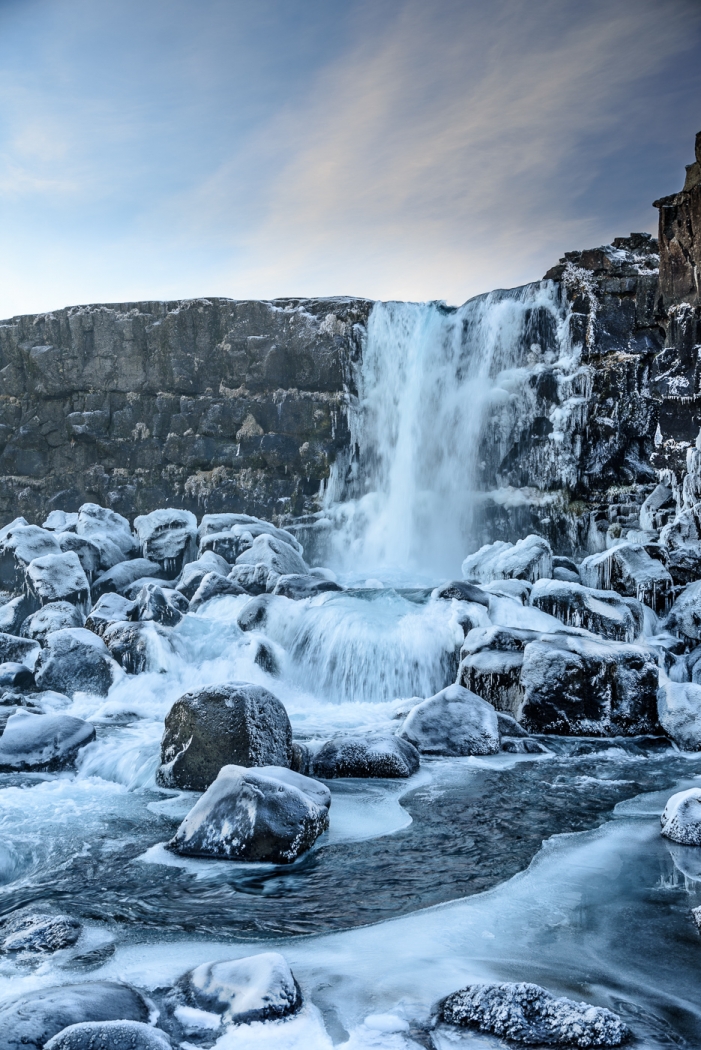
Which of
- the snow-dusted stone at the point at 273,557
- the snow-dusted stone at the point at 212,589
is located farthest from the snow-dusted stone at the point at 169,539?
the snow-dusted stone at the point at 212,589

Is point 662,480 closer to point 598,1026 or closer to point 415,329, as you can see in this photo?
point 415,329

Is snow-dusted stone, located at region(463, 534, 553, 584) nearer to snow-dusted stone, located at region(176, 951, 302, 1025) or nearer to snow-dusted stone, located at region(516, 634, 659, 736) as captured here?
snow-dusted stone, located at region(516, 634, 659, 736)

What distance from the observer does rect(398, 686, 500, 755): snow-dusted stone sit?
6.37 meters

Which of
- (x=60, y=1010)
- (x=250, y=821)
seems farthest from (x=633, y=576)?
(x=60, y=1010)

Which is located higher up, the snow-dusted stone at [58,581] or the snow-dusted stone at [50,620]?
the snow-dusted stone at [58,581]

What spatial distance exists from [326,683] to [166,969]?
6.64m

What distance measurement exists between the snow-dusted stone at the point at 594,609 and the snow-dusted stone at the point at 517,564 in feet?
8.44

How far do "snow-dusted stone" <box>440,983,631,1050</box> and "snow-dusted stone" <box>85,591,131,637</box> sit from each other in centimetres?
842

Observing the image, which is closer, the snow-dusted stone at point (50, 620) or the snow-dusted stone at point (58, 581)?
the snow-dusted stone at point (50, 620)

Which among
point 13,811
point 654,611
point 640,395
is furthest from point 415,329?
point 13,811

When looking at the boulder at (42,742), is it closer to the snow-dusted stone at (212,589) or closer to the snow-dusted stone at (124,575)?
the snow-dusted stone at (212,589)

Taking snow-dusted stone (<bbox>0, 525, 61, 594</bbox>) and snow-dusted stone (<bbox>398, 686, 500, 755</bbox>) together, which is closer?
snow-dusted stone (<bbox>398, 686, 500, 755</bbox>)

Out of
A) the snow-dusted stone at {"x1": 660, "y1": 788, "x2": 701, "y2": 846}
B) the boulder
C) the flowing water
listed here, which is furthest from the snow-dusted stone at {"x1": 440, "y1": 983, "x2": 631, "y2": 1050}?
the boulder

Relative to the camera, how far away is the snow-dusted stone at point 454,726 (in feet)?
20.9
